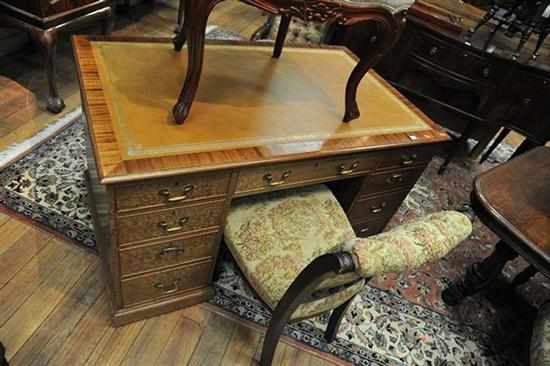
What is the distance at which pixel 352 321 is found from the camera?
4.97ft

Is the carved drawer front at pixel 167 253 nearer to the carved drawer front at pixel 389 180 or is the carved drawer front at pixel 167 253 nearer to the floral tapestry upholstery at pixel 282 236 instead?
the floral tapestry upholstery at pixel 282 236

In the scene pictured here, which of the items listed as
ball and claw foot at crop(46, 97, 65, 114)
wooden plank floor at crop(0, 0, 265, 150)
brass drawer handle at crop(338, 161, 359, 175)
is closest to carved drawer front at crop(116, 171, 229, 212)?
brass drawer handle at crop(338, 161, 359, 175)

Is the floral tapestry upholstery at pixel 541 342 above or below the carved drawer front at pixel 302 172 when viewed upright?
below

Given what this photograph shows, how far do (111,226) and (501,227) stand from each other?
116 centimetres

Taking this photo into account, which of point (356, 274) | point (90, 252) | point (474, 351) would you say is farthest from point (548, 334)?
point (90, 252)

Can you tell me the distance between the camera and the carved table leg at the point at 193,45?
88cm

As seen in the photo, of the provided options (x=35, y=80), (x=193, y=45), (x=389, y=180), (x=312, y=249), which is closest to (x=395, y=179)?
(x=389, y=180)

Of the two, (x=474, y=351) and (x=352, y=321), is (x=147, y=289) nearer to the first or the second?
(x=352, y=321)

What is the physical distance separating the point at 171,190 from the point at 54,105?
1.47 metres

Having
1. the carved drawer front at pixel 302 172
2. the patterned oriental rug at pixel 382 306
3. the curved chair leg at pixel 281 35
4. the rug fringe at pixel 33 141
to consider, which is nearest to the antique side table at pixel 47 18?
the rug fringe at pixel 33 141

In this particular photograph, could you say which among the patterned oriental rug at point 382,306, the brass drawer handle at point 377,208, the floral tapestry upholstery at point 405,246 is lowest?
the patterned oriental rug at point 382,306

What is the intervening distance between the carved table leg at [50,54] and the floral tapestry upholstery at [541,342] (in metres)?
2.43

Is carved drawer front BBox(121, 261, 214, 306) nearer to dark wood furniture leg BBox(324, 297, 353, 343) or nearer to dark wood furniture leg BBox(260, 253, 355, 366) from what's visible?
dark wood furniture leg BBox(260, 253, 355, 366)

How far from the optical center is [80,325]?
1.27m
